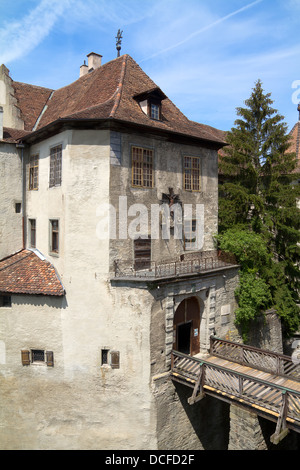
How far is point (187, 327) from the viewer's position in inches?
602

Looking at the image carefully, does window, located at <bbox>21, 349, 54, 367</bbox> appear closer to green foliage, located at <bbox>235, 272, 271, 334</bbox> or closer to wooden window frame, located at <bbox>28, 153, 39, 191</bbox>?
wooden window frame, located at <bbox>28, 153, 39, 191</bbox>

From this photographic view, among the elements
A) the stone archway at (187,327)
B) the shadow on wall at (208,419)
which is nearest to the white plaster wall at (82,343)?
the shadow on wall at (208,419)

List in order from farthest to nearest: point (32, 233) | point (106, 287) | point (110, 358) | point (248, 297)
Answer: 1. point (248, 297)
2. point (32, 233)
3. point (110, 358)
4. point (106, 287)

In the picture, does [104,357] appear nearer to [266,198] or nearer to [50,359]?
[50,359]

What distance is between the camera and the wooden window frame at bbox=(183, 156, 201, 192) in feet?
53.0

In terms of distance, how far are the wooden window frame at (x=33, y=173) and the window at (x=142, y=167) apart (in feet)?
16.8

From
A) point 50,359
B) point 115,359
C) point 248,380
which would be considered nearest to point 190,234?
point 115,359

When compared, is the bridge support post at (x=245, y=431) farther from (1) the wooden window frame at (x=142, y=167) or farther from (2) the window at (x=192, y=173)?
(2) the window at (x=192, y=173)

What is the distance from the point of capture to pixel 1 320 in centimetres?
1444

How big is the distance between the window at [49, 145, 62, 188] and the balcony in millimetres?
4501

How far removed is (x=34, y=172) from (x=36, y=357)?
8.50 m

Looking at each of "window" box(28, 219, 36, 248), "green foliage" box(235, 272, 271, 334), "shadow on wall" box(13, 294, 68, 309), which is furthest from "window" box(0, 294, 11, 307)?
"green foliage" box(235, 272, 271, 334)

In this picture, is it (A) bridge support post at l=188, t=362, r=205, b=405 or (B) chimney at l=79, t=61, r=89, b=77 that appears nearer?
(A) bridge support post at l=188, t=362, r=205, b=405

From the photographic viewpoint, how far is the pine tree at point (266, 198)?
17.7 metres
